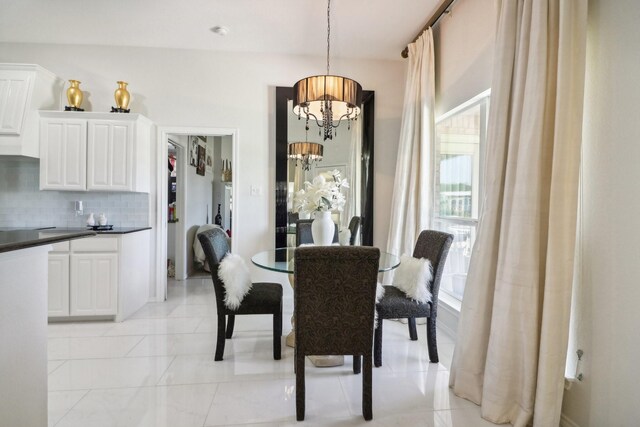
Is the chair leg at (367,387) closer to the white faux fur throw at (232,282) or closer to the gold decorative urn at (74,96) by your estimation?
the white faux fur throw at (232,282)

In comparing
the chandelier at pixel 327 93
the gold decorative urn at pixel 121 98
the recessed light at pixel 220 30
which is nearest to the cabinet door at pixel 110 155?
the gold decorative urn at pixel 121 98

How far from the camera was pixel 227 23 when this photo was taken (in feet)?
10.7

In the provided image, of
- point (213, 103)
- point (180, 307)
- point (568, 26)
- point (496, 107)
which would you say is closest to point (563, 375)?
point (496, 107)

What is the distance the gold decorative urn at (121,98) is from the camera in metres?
3.47

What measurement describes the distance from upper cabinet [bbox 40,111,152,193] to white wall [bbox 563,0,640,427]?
12.5 feet

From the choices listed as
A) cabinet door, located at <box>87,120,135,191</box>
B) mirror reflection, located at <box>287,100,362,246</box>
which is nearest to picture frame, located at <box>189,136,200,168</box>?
cabinet door, located at <box>87,120,135,191</box>

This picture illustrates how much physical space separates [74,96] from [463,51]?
3953 mm

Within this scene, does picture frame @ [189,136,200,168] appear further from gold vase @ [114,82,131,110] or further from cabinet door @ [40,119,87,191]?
cabinet door @ [40,119,87,191]

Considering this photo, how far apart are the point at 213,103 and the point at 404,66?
7.91 ft

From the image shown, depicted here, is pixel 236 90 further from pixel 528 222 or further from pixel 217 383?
pixel 528 222

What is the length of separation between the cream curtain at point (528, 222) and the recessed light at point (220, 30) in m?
2.66

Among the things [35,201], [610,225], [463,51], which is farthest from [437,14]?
[35,201]

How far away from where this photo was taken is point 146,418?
5.77ft

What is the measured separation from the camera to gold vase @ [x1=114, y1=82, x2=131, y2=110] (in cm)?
347
